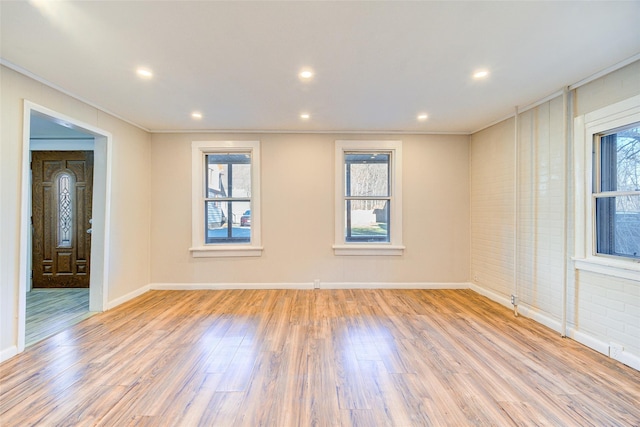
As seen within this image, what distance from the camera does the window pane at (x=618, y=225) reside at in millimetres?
2432

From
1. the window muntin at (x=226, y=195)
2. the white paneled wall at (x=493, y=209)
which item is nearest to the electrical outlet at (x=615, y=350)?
the white paneled wall at (x=493, y=209)

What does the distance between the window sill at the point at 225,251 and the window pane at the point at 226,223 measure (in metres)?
0.20

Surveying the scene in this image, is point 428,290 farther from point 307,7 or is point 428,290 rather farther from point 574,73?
point 307,7

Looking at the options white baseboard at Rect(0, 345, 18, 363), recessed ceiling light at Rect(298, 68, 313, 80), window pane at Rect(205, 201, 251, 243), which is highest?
recessed ceiling light at Rect(298, 68, 313, 80)

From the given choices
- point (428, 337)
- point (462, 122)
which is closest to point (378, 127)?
point (462, 122)

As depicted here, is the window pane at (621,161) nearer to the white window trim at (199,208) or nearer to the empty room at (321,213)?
the empty room at (321,213)

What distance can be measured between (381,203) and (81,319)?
14.3ft

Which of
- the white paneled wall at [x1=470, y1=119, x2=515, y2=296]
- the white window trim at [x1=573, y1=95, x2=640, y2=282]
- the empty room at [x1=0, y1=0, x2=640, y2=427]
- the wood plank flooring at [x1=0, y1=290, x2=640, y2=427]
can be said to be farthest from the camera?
the white paneled wall at [x1=470, y1=119, x2=515, y2=296]

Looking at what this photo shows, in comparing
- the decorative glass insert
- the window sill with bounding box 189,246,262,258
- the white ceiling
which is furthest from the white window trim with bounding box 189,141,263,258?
the decorative glass insert

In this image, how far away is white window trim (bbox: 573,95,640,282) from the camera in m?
2.50

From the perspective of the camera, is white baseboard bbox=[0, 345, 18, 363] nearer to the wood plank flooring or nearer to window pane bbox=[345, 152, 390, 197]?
the wood plank flooring

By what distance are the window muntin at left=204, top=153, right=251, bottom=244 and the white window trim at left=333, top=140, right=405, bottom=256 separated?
Answer: 149 centimetres

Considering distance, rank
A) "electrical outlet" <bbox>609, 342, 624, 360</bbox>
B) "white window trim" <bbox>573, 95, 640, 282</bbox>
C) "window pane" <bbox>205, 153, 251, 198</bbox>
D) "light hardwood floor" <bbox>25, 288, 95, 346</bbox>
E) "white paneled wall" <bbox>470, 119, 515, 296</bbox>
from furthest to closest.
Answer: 1. "window pane" <bbox>205, 153, 251, 198</bbox>
2. "white paneled wall" <bbox>470, 119, 515, 296</bbox>
3. "light hardwood floor" <bbox>25, 288, 95, 346</bbox>
4. "white window trim" <bbox>573, 95, 640, 282</bbox>
5. "electrical outlet" <bbox>609, 342, 624, 360</bbox>

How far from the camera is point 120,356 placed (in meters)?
2.46
